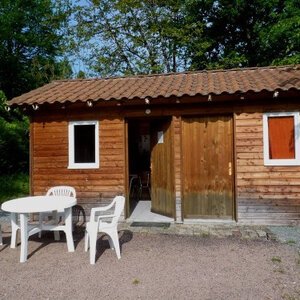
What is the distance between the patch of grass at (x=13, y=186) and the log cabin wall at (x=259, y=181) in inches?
320

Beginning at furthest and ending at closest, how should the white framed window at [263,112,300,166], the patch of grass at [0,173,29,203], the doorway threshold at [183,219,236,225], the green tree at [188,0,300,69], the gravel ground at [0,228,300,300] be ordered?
the green tree at [188,0,300,69], the patch of grass at [0,173,29,203], the doorway threshold at [183,219,236,225], the white framed window at [263,112,300,166], the gravel ground at [0,228,300,300]

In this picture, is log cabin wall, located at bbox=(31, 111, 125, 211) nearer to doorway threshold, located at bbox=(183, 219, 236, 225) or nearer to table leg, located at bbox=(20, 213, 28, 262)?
doorway threshold, located at bbox=(183, 219, 236, 225)

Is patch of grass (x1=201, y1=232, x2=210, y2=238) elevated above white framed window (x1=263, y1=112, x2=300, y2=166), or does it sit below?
below

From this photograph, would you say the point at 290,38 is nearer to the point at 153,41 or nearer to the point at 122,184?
the point at 153,41

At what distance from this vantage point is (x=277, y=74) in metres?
8.57

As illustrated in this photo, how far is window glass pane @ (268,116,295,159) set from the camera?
23.5 feet

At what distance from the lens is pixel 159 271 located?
183 inches

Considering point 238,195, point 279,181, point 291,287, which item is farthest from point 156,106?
point 291,287

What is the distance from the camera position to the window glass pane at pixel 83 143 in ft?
26.5

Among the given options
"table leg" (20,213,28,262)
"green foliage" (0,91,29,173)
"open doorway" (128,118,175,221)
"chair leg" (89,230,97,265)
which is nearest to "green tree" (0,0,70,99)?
"green foliage" (0,91,29,173)

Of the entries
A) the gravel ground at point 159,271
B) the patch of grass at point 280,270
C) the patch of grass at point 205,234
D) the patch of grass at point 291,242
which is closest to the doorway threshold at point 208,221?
the patch of grass at point 205,234

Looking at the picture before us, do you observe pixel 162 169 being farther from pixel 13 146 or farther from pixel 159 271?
pixel 13 146

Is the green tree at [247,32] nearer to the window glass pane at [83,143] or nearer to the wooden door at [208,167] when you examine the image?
the wooden door at [208,167]

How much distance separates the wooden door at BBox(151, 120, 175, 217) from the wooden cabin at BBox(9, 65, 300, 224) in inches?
1.0
